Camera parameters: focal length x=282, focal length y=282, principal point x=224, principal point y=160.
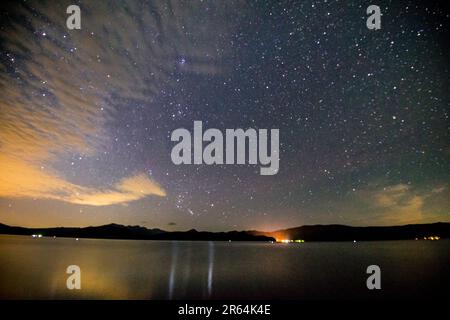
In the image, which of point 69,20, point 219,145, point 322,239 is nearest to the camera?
point 69,20

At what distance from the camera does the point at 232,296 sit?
43.0 feet

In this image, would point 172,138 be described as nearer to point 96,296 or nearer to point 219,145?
point 219,145
